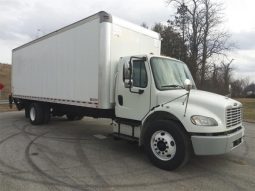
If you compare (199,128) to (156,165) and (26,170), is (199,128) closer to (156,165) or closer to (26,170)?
(156,165)

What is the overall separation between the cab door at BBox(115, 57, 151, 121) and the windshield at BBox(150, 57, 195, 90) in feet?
0.65

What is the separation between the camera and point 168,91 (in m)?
7.22

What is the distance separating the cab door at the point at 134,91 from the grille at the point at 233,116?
5.99ft

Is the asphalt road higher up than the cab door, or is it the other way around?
the cab door

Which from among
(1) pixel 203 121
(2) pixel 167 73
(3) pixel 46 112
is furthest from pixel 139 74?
(3) pixel 46 112

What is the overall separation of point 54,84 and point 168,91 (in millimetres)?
5204

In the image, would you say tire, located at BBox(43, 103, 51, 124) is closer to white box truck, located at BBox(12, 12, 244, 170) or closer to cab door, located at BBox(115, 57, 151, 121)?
white box truck, located at BBox(12, 12, 244, 170)

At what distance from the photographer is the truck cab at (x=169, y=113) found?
6370mm

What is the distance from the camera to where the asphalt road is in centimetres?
579

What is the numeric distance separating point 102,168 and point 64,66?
475cm

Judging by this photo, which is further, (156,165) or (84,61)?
(84,61)

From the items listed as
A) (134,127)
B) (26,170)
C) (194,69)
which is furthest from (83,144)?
(194,69)

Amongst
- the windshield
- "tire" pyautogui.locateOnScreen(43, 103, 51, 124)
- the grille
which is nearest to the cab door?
the windshield

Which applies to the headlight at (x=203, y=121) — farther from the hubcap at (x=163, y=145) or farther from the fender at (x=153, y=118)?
the hubcap at (x=163, y=145)
